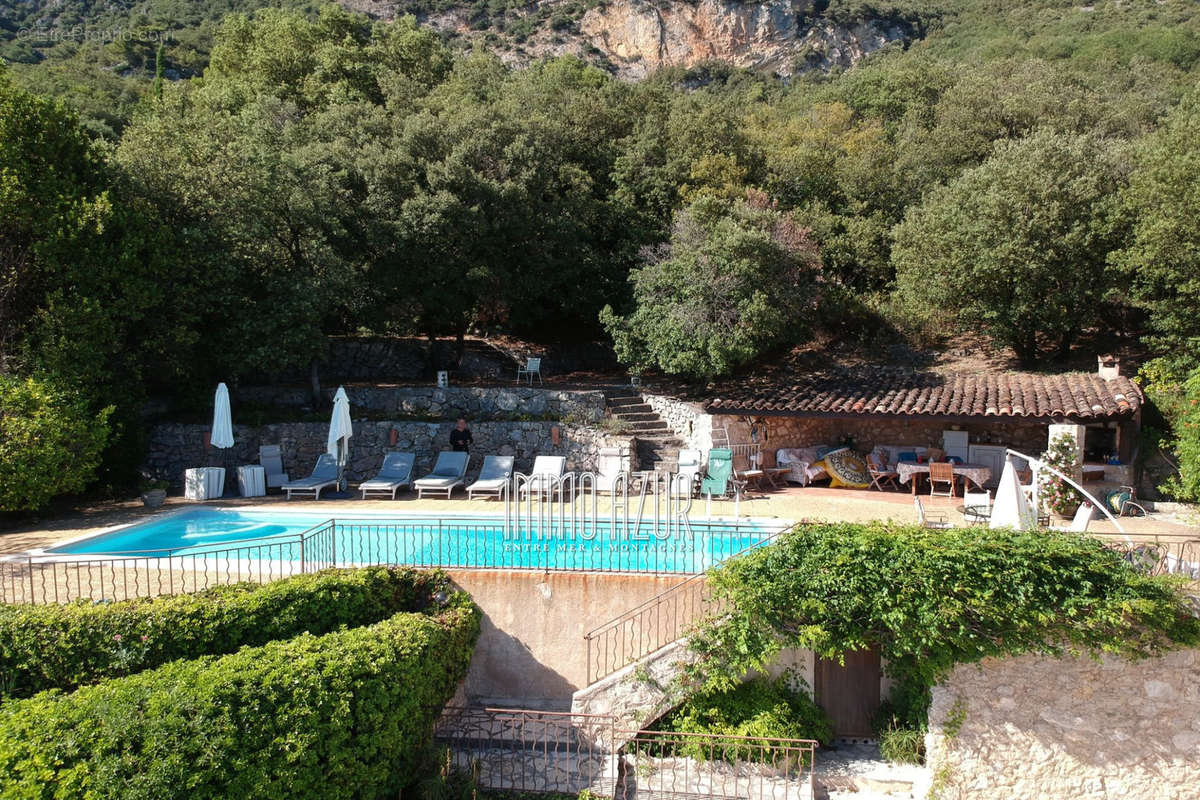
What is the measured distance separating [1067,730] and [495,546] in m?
8.03

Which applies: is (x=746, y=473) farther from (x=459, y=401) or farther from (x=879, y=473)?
(x=459, y=401)

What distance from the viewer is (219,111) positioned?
25766mm

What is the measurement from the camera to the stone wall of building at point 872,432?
17.4 metres

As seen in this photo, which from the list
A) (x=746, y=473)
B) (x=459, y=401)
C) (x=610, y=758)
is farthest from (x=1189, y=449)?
(x=459, y=401)

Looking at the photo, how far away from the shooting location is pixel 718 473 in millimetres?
15844

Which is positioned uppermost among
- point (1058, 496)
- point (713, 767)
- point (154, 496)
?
point (1058, 496)

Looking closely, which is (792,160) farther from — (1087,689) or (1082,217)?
(1087,689)

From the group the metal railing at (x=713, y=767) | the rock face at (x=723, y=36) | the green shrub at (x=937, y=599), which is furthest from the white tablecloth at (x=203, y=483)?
the rock face at (x=723, y=36)

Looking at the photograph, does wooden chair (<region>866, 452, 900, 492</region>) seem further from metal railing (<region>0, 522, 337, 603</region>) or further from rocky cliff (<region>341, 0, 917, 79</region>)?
rocky cliff (<region>341, 0, 917, 79</region>)

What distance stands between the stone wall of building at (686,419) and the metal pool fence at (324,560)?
6073 mm

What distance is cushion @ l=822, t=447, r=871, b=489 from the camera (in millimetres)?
17219

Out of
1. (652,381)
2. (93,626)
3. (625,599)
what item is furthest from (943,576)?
(652,381)

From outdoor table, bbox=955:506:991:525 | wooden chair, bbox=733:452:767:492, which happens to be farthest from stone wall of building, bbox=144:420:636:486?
outdoor table, bbox=955:506:991:525

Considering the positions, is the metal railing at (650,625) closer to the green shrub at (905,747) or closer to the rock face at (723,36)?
the green shrub at (905,747)
